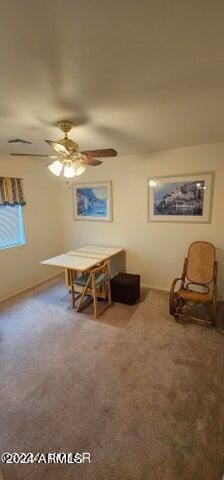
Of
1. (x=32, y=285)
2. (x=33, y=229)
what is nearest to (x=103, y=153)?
→ (x=33, y=229)

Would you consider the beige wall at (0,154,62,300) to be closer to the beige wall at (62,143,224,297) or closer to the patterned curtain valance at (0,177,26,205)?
the patterned curtain valance at (0,177,26,205)

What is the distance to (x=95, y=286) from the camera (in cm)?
298

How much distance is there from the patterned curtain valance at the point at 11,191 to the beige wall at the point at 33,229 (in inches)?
4.6

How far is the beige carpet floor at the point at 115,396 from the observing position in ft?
4.49

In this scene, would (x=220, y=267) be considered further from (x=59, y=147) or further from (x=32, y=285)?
(x=32, y=285)

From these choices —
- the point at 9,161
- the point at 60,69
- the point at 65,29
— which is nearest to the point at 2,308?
the point at 9,161

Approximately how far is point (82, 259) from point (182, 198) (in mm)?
1736

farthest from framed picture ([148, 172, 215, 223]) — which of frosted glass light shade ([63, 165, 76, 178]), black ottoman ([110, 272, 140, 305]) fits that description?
frosted glass light shade ([63, 165, 76, 178])

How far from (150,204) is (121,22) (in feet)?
8.84

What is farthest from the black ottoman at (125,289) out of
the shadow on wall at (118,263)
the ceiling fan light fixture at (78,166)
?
the ceiling fan light fixture at (78,166)

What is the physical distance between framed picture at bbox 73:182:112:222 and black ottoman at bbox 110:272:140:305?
46.4 inches

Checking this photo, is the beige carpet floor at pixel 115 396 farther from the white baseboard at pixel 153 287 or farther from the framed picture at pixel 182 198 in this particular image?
the framed picture at pixel 182 198

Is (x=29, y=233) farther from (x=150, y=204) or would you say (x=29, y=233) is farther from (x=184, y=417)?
(x=184, y=417)

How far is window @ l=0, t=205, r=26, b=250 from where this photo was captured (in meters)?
3.50
